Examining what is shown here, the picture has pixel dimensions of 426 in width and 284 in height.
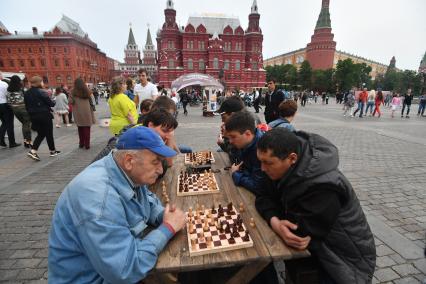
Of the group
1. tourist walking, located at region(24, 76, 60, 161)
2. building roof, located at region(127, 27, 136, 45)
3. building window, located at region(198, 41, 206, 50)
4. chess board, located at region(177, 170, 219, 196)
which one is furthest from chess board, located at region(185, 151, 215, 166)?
building roof, located at region(127, 27, 136, 45)

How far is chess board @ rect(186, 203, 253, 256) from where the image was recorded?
1655 mm

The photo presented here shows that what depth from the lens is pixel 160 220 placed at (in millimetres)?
1925

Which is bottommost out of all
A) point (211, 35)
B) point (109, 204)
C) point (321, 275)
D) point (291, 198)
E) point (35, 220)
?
point (35, 220)

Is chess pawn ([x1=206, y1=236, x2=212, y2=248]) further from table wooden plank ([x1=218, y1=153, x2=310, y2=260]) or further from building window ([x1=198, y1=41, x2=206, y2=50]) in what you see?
building window ([x1=198, y1=41, x2=206, y2=50])

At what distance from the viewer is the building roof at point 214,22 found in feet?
181


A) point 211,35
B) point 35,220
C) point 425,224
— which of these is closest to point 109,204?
point 35,220

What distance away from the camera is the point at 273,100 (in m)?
7.25

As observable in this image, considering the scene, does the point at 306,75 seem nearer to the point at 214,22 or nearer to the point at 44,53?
the point at 214,22

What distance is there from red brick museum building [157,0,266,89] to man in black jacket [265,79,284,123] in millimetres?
45899

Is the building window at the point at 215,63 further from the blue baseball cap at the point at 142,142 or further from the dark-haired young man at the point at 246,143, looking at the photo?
the blue baseball cap at the point at 142,142

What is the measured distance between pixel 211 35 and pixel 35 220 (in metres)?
58.1

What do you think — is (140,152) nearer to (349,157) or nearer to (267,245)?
(267,245)

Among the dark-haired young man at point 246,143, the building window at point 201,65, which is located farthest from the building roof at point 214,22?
the dark-haired young man at point 246,143

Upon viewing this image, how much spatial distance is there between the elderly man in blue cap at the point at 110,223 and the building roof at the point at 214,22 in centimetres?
5959
